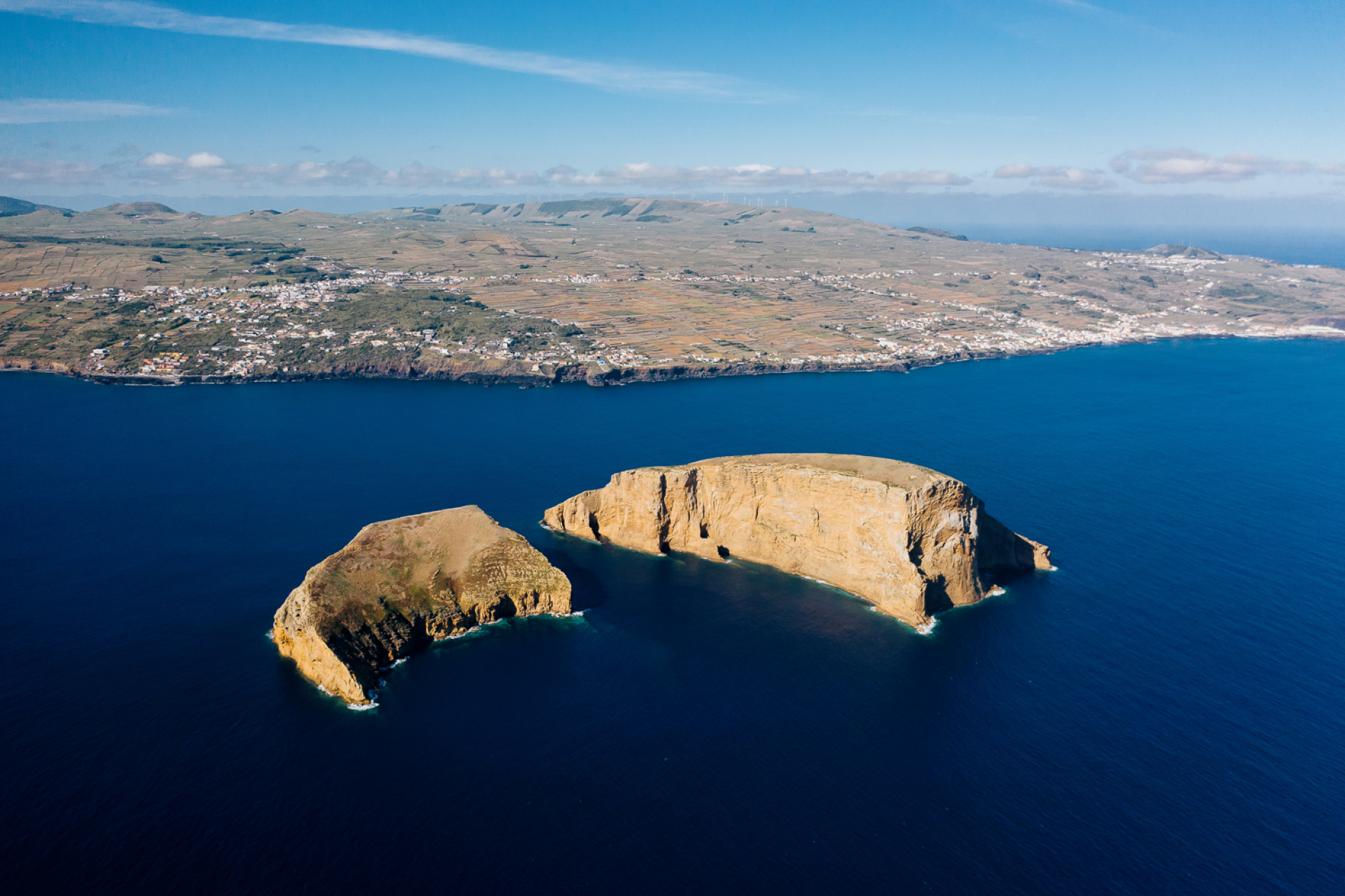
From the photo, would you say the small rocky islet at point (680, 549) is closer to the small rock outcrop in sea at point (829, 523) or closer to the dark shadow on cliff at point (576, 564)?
the small rock outcrop in sea at point (829, 523)

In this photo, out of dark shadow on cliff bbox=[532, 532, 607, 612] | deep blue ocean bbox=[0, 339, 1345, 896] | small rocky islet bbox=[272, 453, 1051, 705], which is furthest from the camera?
dark shadow on cliff bbox=[532, 532, 607, 612]

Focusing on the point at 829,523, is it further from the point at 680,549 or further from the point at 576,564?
the point at 576,564

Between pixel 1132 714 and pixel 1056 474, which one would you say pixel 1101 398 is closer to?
pixel 1056 474

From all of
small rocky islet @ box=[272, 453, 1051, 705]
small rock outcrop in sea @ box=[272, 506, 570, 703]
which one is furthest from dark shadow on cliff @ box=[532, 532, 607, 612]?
small rock outcrop in sea @ box=[272, 506, 570, 703]

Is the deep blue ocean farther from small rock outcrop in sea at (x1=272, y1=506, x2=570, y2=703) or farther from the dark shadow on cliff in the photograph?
small rock outcrop in sea at (x1=272, y1=506, x2=570, y2=703)

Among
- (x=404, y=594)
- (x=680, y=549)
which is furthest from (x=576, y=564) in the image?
(x=404, y=594)
